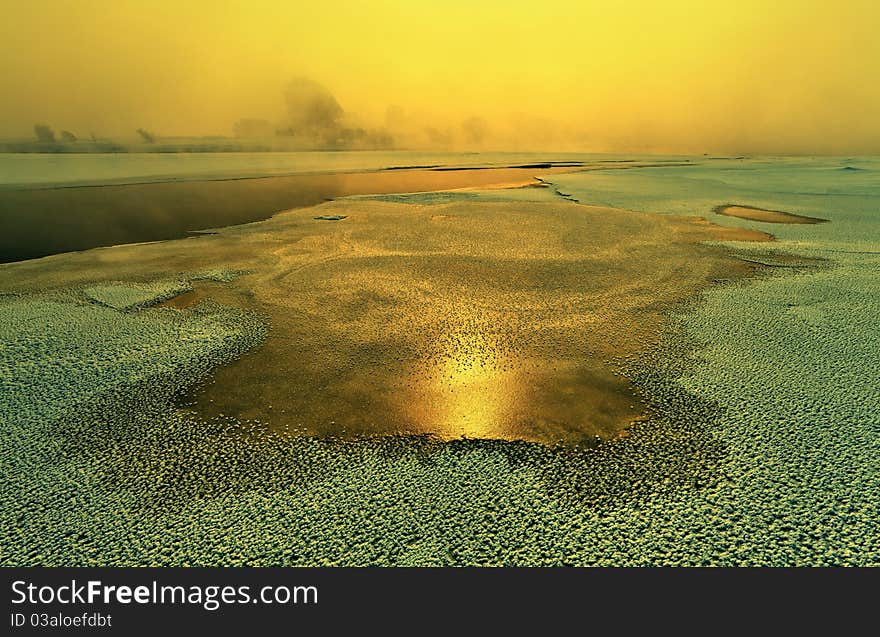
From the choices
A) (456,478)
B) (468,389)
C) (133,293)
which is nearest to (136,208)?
→ (133,293)

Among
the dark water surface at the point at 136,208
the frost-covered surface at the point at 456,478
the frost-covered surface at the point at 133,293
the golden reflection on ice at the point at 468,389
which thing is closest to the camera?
the frost-covered surface at the point at 456,478

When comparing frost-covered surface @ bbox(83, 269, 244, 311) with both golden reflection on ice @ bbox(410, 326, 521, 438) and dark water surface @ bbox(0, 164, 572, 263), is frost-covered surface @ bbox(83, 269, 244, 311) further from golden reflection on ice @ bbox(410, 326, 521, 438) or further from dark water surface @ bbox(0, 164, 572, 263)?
dark water surface @ bbox(0, 164, 572, 263)

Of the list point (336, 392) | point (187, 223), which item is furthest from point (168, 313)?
point (187, 223)

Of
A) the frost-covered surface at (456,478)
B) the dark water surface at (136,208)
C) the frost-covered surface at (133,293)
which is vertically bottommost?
the frost-covered surface at (456,478)

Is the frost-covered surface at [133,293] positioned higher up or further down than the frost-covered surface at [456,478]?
higher up

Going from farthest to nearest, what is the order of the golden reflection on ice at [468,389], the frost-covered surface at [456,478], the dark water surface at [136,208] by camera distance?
the dark water surface at [136,208]
the golden reflection on ice at [468,389]
the frost-covered surface at [456,478]

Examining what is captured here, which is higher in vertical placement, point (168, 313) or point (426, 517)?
point (168, 313)

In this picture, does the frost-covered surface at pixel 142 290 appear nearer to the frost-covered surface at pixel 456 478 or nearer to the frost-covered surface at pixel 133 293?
the frost-covered surface at pixel 133 293

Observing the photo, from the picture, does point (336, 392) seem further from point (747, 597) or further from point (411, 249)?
point (411, 249)

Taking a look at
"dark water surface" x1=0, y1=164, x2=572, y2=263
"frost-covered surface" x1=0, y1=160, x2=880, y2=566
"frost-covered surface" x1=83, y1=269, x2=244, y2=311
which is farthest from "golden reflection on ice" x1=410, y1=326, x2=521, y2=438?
"dark water surface" x1=0, y1=164, x2=572, y2=263

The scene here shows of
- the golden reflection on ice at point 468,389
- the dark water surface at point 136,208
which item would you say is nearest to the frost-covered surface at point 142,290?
the golden reflection on ice at point 468,389

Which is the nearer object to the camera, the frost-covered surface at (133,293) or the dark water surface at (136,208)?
the frost-covered surface at (133,293)
